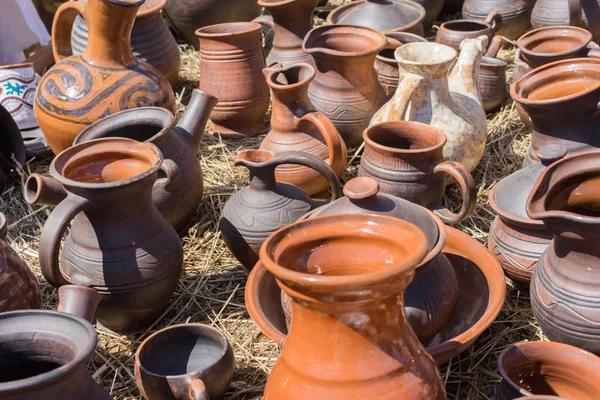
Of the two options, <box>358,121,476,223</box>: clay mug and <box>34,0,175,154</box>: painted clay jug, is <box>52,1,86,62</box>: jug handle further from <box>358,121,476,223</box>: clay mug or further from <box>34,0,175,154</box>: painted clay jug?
<box>358,121,476,223</box>: clay mug

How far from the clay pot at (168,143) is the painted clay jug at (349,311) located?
1295 millimetres

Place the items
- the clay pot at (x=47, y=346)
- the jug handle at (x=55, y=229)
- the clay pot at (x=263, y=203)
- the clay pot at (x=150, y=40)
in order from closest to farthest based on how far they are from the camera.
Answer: the clay pot at (x=47, y=346) → the jug handle at (x=55, y=229) → the clay pot at (x=263, y=203) → the clay pot at (x=150, y=40)

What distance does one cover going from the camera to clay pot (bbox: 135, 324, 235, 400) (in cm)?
220

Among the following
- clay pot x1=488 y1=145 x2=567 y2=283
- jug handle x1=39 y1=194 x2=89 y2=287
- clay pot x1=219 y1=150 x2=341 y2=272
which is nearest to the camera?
jug handle x1=39 y1=194 x2=89 y2=287

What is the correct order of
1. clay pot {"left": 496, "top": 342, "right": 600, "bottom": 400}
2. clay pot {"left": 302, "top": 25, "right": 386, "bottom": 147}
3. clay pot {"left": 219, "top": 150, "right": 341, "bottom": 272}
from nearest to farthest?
clay pot {"left": 496, "top": 342, "right": 600, "bottom": 400}
clay pot {"left": 219, "top": 150, "right": 341, "bottom": 272}
clay pot {"left": 302, "top": 25, "right": 386, "bottom": 147}

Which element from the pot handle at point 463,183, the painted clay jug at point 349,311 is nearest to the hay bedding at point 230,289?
the pot handle at point 463,183

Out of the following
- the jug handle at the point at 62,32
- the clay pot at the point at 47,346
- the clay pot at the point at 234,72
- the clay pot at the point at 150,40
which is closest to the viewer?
the clay pot at the point at 47,346

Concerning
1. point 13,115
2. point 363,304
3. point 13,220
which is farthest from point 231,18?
point 363,304

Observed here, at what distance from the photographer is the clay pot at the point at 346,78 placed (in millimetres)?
3805

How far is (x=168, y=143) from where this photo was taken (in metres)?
3.18

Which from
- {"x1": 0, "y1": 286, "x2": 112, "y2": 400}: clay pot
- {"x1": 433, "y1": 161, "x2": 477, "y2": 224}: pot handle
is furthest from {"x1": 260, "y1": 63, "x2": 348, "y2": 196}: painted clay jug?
{"x1": 0, "y1": 286, "x2": 112, "y2": 400}: clay pot

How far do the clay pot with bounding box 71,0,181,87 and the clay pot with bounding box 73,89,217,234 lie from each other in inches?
49.2

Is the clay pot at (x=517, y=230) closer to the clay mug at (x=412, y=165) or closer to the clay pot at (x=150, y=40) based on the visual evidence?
the clay mug at (x=412, y=165)

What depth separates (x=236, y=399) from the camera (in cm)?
247
